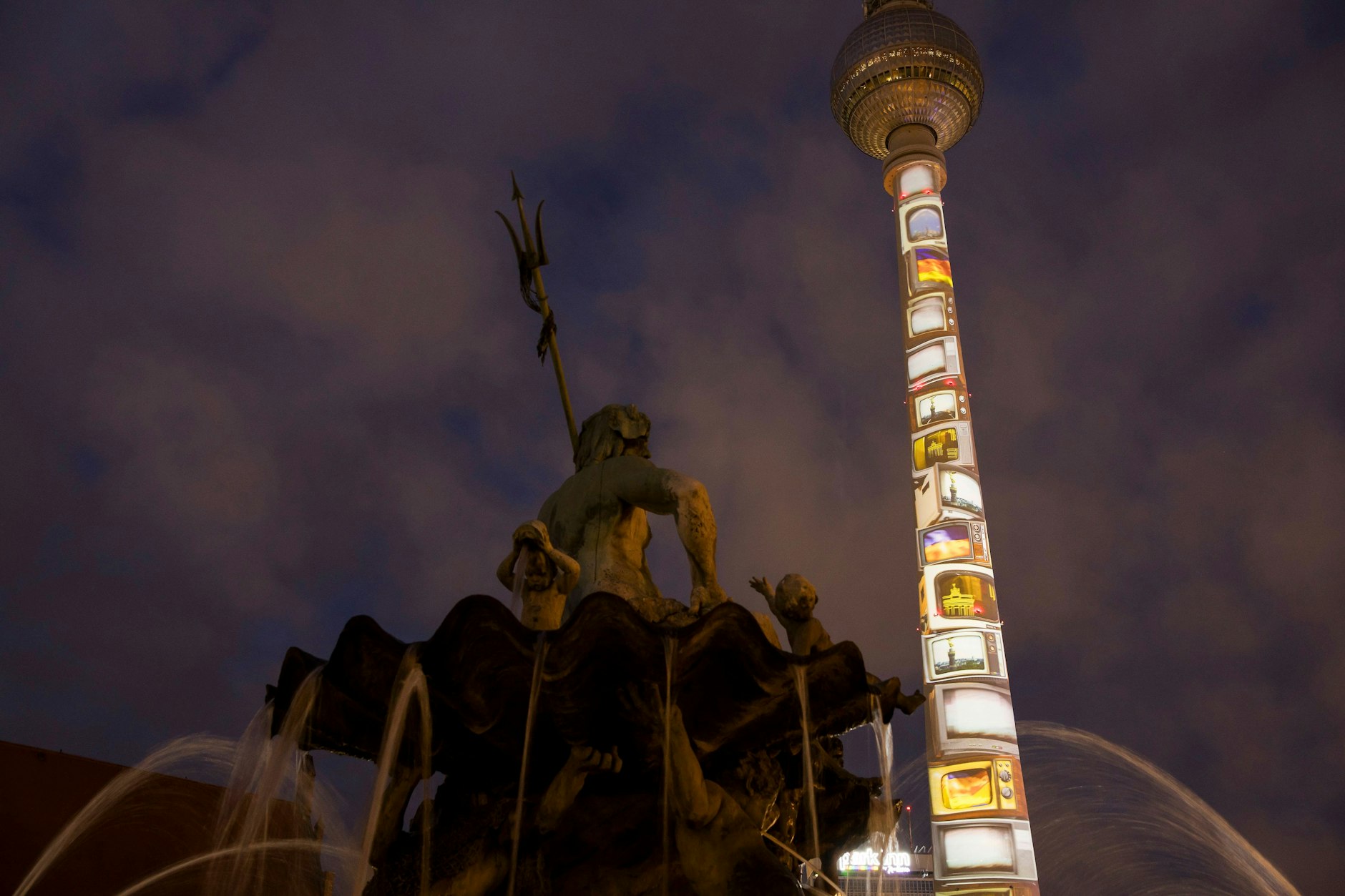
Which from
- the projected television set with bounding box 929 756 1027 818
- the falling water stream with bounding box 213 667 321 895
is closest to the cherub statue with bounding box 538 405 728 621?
the falling water stream with bounding box 213 667 321 895

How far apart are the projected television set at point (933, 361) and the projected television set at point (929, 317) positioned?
42 centimetres

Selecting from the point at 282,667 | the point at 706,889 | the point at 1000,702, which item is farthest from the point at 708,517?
the point at 1000,702

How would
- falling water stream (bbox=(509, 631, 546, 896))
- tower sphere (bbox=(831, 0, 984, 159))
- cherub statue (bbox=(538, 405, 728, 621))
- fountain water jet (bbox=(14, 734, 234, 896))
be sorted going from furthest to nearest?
tower sphere (bbox=(831, 0, 984, 159))
fountain water jet (bbox=(14, 734, 234, 896))
cherub statue (bbox=(538, 405, 728, 621))
falling water stream (bbox=(509, 631, 546, 896))

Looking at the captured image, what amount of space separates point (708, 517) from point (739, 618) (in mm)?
1339

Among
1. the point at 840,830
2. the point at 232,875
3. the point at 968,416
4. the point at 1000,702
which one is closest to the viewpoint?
the point at 840,830

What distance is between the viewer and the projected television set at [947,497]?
3588 cm

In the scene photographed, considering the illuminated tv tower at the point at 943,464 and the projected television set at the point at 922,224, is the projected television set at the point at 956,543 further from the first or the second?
the projected television set at the point at 922,224

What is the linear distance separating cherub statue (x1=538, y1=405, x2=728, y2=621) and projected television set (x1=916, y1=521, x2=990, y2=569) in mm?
28998

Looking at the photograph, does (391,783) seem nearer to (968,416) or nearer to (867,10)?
(968,416)

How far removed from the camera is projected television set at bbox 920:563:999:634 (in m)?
34.2

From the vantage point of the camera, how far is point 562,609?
271 inches

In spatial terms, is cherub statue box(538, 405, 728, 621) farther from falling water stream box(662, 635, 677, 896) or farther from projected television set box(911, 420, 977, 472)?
projected television set box(911, 420, 977, 472)

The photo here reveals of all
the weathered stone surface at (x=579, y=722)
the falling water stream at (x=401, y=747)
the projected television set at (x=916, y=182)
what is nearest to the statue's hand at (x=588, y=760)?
the weathered stone surface at (x=579, y=722)

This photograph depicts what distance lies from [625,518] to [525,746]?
1.94 meters
